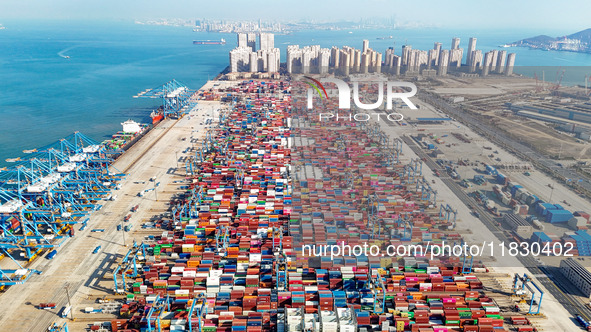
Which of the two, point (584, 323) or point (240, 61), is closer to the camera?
point (584, 323)

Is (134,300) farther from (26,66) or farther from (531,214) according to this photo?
(26,66)

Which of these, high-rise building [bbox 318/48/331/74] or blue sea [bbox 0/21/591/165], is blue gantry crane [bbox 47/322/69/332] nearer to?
blue sea [bbox 0/21/591/165]

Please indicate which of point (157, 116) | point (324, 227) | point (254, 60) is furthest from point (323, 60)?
point (324, 227)

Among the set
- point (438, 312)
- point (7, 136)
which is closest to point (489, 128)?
point (438, 312)

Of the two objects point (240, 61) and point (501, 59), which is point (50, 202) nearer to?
point (240, 61)

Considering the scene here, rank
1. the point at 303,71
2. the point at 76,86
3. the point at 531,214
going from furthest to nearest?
1. the point at 303,71
2. the point at 76,86
3. the point at 531,214

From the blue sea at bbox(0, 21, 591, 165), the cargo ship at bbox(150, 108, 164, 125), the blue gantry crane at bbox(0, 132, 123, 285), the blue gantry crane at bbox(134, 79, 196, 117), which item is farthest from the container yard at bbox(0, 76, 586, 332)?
the blue gantry crane at bbox(134, 79, 196, 117)

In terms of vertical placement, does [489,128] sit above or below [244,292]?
above
